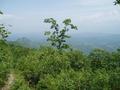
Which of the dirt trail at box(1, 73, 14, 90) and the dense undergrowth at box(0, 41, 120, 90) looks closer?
the dense undergrowth at box(0, 41, 120, 90)

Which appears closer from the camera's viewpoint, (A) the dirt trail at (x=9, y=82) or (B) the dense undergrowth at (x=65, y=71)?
(B) the dense undergrowth at (x=65, y=71)

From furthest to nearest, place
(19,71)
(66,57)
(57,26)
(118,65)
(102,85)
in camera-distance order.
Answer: (57,26), (19,71), (66,57), (118,65), (102,85)

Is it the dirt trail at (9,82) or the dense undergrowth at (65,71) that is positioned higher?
the dense undergrowth at (65,71)

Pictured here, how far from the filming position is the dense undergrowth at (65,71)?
3681 centimetres

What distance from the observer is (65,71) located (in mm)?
42469

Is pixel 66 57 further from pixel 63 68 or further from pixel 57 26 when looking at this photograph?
pixel 57 26

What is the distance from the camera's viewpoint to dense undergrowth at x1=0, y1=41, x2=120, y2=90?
36.8m

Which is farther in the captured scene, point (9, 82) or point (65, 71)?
point (9, 82)

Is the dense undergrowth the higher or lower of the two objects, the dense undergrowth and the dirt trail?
the higher

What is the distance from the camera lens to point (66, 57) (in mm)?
47781

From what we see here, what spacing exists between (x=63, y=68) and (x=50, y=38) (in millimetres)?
20543

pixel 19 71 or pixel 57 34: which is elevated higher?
pixel 57 34

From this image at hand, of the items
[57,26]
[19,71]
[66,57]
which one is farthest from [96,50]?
[57,26]

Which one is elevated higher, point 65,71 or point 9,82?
point 65,71
